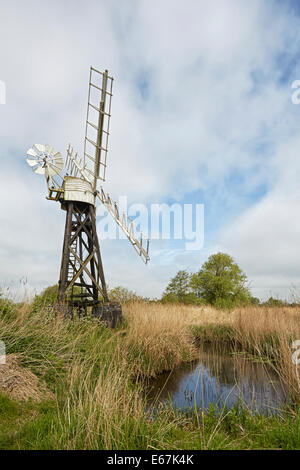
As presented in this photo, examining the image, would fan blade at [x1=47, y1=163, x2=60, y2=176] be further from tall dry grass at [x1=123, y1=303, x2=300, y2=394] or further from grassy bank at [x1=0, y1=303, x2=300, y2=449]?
grassy bank at [x1=0, y1=303, x2=300, y2=449]

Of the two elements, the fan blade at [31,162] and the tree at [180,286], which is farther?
the tree at [180,286]

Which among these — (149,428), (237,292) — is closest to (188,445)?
(149,428)

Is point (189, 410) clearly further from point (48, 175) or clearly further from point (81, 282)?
point (48, 175)

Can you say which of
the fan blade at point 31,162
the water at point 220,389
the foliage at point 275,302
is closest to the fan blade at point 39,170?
the fan blade at point 31,162

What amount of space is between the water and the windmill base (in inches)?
128

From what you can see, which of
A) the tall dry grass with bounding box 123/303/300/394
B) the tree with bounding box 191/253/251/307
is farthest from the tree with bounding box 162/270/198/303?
the tall dry grass with bounding box 123/303/300/394

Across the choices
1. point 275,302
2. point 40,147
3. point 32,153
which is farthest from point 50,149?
point 275,302

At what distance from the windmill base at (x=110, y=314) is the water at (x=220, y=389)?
3.26 m

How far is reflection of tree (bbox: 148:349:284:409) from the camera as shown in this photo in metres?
5.32

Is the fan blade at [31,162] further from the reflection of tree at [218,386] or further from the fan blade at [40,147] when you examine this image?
the reflection of tree at [218,386]

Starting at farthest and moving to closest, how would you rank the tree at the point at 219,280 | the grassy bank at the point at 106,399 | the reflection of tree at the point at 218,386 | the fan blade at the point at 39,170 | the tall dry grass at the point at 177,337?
1. the tree at the point at 219,280
2. the fan blade at the point at 39,170
3. the tall dry grass at the point at 177,337
4. the reflection of tree at the point at 218,386
5. the grassy bank at the point at 106,399

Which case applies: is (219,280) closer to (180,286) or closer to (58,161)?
(180,286)

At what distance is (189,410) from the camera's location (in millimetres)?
4887

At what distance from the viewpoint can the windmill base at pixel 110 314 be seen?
10648 millimetres
